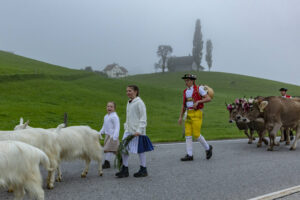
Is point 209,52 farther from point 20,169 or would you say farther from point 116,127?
point 20,169

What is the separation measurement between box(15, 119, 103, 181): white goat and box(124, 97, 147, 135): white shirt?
0.94 metres

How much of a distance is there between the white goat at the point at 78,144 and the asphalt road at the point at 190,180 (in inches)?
18.3

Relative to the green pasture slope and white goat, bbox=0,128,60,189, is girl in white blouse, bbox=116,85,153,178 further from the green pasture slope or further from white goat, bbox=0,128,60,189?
the green pasture slope

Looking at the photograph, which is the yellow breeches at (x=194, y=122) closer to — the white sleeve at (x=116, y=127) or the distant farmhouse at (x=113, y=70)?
the white sleeve at (x=116, y=127)

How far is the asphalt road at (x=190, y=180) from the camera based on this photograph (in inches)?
219

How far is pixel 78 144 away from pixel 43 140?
925 mm

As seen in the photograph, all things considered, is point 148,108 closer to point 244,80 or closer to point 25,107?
point 25,107

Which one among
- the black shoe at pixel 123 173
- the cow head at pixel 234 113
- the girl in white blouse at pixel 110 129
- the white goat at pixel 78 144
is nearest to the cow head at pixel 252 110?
the cow head at pixel 234 113

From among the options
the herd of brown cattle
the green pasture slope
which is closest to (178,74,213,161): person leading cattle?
the herd of brown cattle

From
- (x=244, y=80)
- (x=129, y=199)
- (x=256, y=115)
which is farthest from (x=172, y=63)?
(x=129, y=199)

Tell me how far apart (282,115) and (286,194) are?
22.1ft

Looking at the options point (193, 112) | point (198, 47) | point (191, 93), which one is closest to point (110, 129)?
point (193, 112)

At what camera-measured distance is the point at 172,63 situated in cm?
11381

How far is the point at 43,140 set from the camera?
627 centimetres
